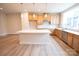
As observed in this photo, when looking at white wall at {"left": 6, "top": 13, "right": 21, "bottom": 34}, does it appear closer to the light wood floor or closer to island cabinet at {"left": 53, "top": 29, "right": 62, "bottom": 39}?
the light wood floor

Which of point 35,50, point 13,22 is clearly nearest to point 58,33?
point 35,50

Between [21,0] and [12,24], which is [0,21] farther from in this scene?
[21,0]

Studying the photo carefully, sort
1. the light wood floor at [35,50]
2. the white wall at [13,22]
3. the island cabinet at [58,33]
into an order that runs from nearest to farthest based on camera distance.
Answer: the light wood floor at [35,50]
the white wall at [13,22]
the island cabinet at [58,33]

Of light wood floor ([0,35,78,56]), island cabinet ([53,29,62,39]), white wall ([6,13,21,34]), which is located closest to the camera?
light wood floor ([0,35,78,56])

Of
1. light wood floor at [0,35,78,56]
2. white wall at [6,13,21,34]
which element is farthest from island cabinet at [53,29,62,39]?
white wall at [6,13,21,34]

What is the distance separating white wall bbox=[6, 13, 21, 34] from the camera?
13.4 ft

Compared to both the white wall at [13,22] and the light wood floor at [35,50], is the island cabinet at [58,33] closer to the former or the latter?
the light wood floor at [35,50]

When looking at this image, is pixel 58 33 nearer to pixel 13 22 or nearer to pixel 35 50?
pixel 35 50

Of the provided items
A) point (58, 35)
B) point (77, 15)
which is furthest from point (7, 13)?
point (58, 35)

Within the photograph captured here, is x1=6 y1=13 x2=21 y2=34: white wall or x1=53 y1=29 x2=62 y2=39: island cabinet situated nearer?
x1=6 y1=13 x2=21 y2=34: white wall

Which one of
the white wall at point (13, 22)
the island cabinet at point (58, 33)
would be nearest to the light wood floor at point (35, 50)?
the white wall at point (13, 22)

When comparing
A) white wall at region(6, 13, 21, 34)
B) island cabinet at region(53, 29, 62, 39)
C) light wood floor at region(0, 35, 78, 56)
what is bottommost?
light wood floor at region(0, 35, 78, 56)

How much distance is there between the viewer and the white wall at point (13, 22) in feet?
13.4

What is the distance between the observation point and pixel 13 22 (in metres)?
4.11
